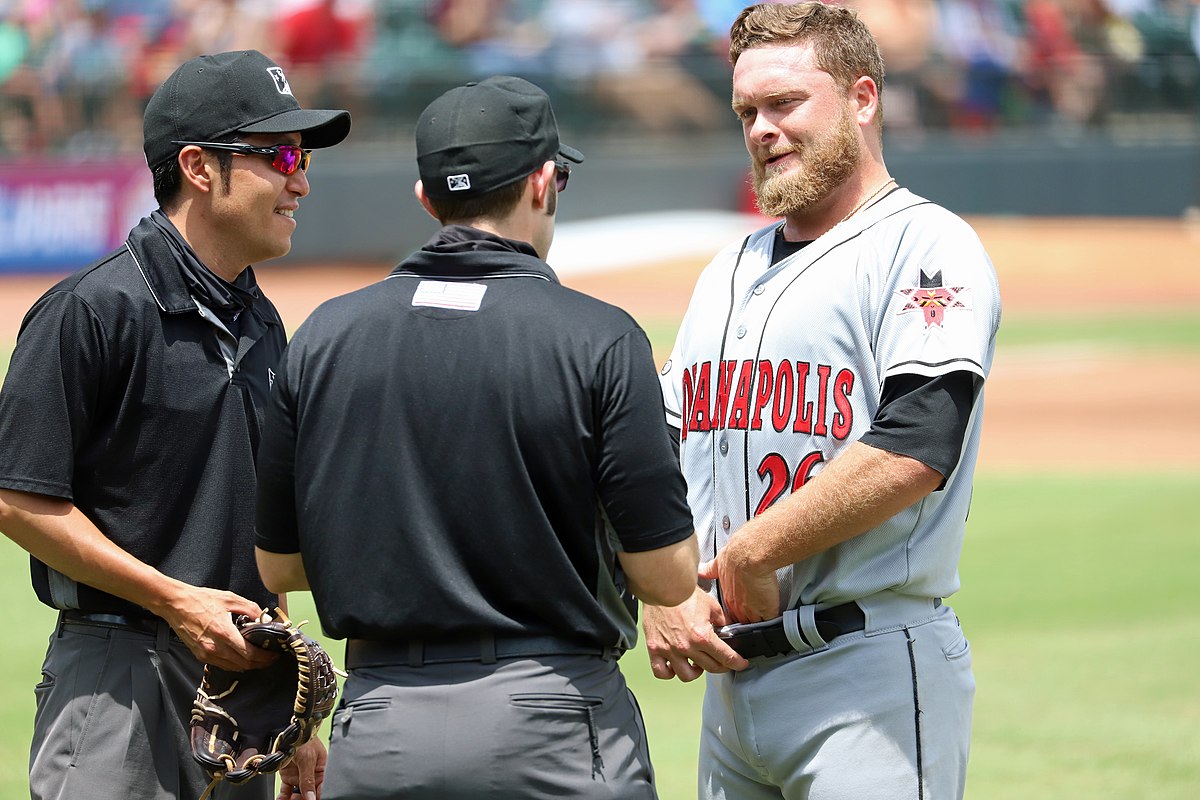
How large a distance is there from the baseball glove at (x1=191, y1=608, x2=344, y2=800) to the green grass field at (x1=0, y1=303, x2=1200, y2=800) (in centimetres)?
249

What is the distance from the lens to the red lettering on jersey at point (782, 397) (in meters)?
3.13

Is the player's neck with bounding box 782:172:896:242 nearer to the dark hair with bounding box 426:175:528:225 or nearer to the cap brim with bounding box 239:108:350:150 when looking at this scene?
the dark hair with bounding box 426:175:528:225

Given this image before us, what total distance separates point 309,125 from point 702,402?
43.4 inches

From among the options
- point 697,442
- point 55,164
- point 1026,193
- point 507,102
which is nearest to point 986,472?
point 697,442

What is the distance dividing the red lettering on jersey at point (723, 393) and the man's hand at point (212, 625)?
111 centimetres

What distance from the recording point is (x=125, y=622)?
10.2 feet

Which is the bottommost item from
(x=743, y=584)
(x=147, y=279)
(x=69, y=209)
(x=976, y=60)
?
(x=69, y=209)

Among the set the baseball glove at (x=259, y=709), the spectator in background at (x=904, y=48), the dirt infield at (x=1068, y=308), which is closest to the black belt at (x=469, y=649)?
the baseball glove at (x=259, y=709)

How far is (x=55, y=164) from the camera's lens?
21312 mm

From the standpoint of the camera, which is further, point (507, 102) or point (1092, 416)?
point (1092, 416)

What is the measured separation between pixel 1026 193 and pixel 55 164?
1512cm

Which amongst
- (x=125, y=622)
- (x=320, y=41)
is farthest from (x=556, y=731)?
(x=320, y=41)

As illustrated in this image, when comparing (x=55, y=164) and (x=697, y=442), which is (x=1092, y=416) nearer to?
(x=697, y=442)

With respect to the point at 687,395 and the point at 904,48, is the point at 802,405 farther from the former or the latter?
the point at 904,48
